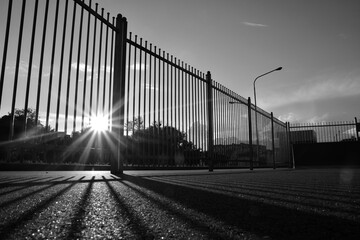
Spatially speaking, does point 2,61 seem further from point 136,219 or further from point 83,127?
point 136,219

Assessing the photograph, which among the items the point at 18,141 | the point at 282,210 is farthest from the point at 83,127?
the point at 282,210

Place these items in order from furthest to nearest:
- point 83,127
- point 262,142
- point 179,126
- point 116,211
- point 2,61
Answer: point 262,142 → point 179,126 → point 83,127 → point 2,61 → point 116,211

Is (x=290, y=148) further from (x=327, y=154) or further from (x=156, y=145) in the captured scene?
(x=156, y=145)

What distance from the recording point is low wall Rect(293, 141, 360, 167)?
18750 mm

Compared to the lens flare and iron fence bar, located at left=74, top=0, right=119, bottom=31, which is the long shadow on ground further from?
iron fence bar, located at left=74, top=0, right=119, bottom=31

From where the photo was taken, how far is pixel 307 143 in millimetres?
19922

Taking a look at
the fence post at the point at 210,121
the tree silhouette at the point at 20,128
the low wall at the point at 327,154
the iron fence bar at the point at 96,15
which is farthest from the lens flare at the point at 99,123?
the low wall at the point at 327,154

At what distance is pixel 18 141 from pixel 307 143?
20.1 meters

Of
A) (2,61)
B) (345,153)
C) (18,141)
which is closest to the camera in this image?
(2,61)

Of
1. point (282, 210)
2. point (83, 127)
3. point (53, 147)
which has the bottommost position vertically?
point (282, 210)

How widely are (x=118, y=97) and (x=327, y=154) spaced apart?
19.0 metres

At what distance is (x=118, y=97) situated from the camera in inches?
214

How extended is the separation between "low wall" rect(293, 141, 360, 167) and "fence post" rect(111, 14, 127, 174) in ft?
58.8

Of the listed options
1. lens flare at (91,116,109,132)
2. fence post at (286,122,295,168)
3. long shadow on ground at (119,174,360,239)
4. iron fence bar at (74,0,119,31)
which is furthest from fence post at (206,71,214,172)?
fence post at (286,122,295,168)
